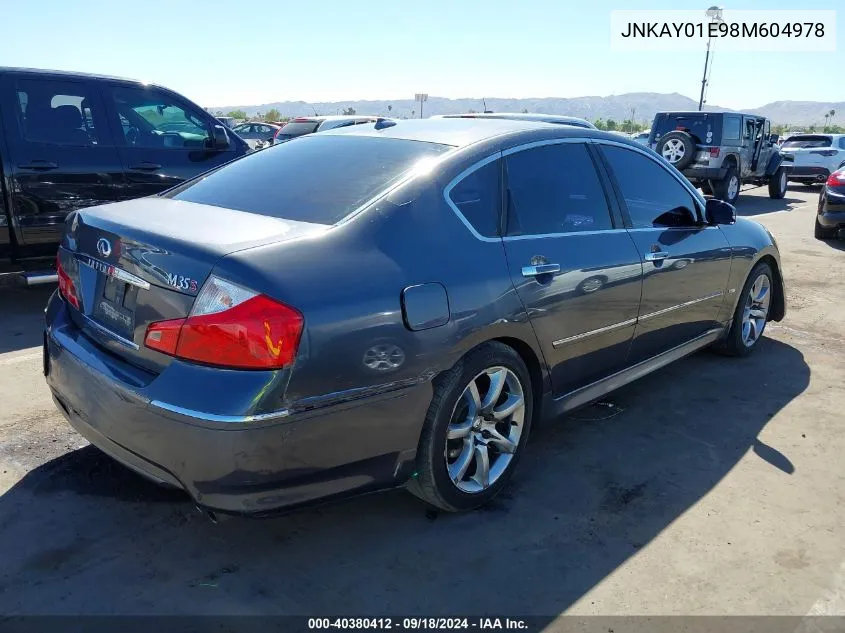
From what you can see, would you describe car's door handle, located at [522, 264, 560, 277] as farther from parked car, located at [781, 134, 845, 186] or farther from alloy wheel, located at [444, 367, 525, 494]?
parked car, located at [781, 134, 845, 186]

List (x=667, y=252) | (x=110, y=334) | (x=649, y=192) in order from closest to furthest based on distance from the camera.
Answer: (x=110, y=334) < (x=667, y=252) < (x=649, y=192)

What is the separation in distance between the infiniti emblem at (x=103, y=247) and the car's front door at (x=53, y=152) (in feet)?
10.8

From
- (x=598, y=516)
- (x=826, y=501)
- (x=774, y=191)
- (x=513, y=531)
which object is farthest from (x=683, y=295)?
(x=774, y=191)

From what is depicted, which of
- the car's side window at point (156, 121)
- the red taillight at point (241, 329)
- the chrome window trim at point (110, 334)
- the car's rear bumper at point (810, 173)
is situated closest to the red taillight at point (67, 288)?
the chrome window trim at point (110, 334)

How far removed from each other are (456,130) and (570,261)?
0.82m

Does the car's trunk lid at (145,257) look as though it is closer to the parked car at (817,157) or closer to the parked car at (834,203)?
the parked car at (834,203)

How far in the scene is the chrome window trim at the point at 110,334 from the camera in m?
2.49

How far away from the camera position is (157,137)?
6168 millimetres

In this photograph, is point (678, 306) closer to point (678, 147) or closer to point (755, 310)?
point (755, 310)

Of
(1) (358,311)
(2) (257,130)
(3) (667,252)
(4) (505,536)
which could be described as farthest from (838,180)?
(2) (257,130)

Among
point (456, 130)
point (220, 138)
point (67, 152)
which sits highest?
point (456, 130)

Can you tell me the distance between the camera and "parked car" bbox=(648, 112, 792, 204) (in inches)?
579

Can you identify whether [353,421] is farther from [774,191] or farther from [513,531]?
[774,191]

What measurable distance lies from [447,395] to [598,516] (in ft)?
3.06
